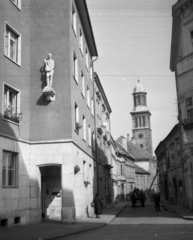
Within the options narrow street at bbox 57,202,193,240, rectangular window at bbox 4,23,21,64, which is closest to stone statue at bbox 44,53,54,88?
rectangular window at bbox 4,23,21,64

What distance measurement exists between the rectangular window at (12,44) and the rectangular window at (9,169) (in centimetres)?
522

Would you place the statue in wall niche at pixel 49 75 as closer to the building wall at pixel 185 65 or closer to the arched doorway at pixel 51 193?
the arched doorway at pixel 51 193

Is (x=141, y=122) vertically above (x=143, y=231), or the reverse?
(x=141, y=122)

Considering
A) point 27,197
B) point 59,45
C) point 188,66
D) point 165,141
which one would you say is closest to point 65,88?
point 59,45

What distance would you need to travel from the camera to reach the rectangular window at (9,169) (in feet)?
55.7

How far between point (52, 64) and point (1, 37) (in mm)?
3482

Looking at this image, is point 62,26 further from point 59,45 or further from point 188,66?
point 188,66

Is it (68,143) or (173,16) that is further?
(173,16)

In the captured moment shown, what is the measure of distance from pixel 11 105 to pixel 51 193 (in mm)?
6396

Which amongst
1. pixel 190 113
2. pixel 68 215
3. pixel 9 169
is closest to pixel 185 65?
pixel 190 113

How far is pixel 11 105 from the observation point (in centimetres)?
1827

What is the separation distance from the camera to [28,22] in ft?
68.0

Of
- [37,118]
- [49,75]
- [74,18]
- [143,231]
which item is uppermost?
[74,18]

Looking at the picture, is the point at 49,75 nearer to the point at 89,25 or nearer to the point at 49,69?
the point at 49,69
